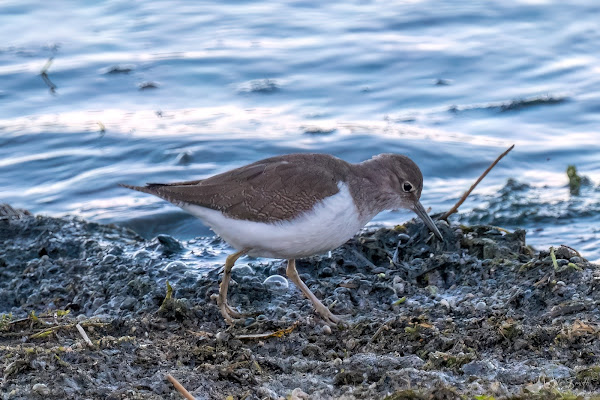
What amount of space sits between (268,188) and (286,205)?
0.59 ft

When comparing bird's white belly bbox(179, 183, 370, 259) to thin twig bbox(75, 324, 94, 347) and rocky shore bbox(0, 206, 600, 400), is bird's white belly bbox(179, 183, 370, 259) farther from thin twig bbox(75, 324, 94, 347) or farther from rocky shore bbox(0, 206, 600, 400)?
thin twig bbox(75, 324, 94, 347)

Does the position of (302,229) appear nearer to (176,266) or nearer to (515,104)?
(176,266)

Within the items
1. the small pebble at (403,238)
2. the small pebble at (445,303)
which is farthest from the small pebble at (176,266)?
the small pebble at (445,303)

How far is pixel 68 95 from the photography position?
33.2 ft

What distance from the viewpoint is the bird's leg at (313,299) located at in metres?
4.75

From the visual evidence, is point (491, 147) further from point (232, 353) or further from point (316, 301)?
point (232, 353)

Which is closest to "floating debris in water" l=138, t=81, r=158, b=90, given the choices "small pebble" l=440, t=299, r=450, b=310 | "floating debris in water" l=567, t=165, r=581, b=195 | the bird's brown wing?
"floating debris in water" l=567, t=165, r=581, b=195

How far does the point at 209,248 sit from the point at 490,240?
7.35 feet

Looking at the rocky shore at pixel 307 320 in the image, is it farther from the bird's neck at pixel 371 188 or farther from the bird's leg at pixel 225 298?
the bird's neck at pixel 371 188

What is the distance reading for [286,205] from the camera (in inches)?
185

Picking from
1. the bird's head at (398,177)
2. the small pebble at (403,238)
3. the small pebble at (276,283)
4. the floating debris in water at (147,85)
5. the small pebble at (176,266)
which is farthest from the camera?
the floating debris in water at (147,85)

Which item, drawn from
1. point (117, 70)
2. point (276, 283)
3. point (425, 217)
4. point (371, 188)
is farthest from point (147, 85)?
point (371, 188)

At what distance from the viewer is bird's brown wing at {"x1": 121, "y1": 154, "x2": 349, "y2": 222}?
4.70 meters

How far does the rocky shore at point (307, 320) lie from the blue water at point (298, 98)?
163 centimetres
